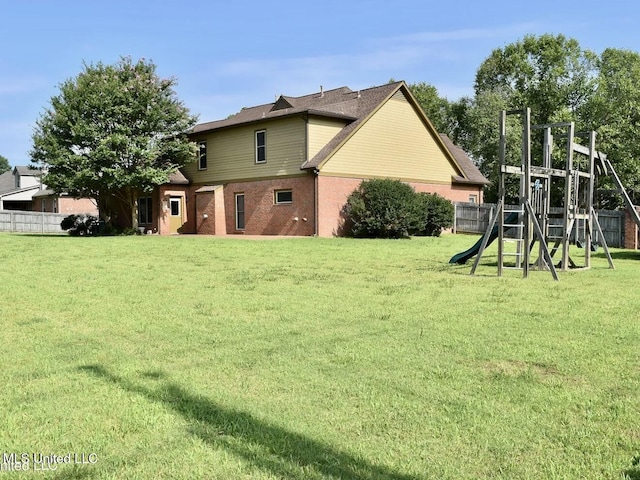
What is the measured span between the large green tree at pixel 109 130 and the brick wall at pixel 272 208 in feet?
11.9

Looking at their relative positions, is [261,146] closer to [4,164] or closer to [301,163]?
[301,163]

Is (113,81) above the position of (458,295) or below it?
above

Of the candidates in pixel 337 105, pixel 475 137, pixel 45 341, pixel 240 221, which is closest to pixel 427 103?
pixel 475 137

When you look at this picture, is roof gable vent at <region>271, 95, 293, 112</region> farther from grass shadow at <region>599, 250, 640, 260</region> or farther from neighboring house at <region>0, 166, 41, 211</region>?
neighboring house at <region>0, 166, 41, 211</region>

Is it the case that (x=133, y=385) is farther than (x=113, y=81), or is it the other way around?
(x=113, y=81)

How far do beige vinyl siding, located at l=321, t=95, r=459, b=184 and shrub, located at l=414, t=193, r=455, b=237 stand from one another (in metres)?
2.28

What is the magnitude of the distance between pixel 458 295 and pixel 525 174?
13.3 ft

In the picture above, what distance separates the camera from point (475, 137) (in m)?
49.9

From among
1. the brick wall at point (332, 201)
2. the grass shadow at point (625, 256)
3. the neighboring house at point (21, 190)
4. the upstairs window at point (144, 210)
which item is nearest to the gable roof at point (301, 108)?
the brick wall at point (332, 201)

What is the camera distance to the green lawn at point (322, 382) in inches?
122

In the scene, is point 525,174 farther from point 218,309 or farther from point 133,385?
point 133,385

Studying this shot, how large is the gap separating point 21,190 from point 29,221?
34.6ft

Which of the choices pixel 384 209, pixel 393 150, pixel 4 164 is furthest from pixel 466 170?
pixel 4 164

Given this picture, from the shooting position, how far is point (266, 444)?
3.27 metres
